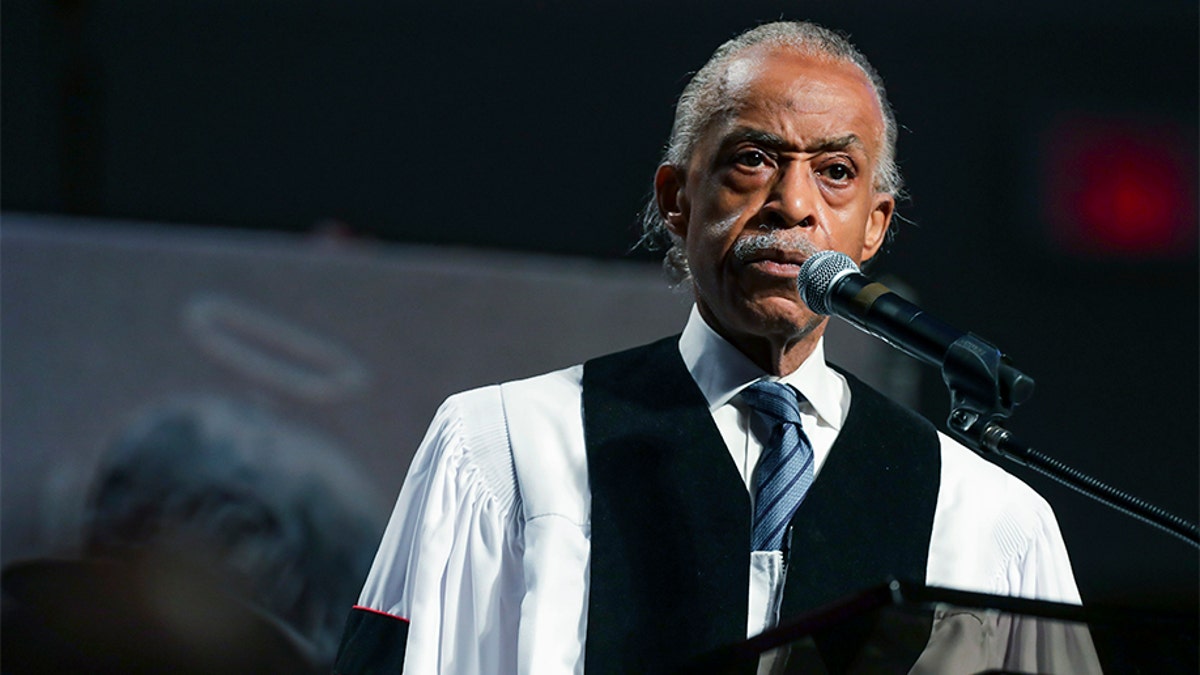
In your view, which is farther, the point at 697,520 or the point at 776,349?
the point at 776,349

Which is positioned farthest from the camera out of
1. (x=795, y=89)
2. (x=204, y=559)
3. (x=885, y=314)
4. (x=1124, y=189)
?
(x=1124, y=189)

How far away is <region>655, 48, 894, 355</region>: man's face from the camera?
1.92 meters

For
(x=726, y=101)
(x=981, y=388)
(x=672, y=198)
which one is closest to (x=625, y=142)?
(x=672, y=198)

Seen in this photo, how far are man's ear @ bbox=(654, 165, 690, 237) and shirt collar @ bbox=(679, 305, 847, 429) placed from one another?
12 cm

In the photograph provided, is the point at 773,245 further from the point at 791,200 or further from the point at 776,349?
the point at 776,349

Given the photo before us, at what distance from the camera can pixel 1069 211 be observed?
167 inches

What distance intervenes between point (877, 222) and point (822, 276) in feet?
1.93

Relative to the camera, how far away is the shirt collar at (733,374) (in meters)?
2.03

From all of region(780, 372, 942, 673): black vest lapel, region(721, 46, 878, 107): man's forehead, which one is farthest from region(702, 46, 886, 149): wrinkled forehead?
region(780, 372, 942, 673): black vest lapel

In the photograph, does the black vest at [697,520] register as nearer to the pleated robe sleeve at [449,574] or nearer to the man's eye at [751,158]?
the pleated robe sleeve at [449,574]

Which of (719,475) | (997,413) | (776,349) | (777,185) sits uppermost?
(777,185)

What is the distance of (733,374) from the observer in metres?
2.04

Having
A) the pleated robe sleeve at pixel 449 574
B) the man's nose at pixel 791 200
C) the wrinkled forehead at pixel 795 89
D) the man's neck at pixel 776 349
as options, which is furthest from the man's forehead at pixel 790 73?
the pleated robe sleeve at pixel 449 574

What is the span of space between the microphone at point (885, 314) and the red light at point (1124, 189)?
9.23 ft
